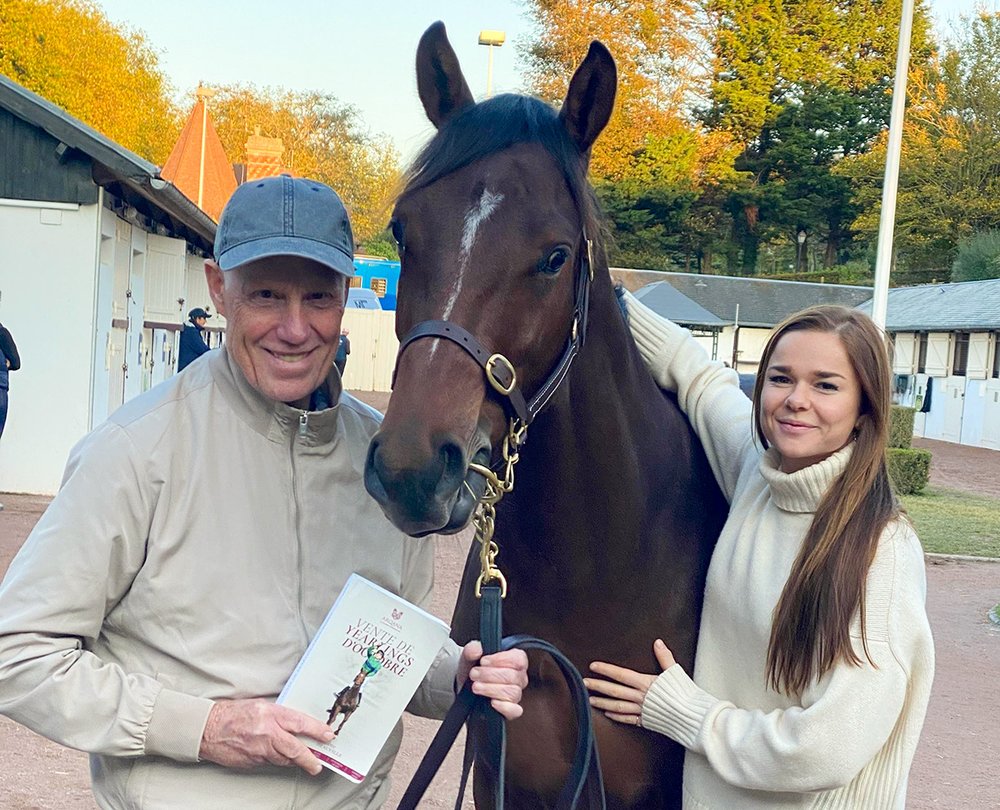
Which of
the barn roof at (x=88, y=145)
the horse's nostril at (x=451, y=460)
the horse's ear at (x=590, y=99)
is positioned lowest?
the horse's nostril at (x=451, y=460)

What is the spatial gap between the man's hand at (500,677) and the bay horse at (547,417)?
1.07ft

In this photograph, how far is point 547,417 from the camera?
224 centimetres

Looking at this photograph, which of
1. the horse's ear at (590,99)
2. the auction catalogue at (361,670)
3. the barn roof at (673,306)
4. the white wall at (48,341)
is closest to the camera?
the auction catalogue at (361,670)

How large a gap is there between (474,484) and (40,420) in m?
9.21

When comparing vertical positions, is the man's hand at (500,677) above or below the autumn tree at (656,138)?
below

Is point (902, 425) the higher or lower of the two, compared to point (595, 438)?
lower

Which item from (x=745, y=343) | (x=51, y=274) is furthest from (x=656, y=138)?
(x=51, y=274)

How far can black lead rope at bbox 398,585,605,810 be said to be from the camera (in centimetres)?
203

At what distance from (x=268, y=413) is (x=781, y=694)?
115cm

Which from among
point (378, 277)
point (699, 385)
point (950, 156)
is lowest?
point (699, 385)

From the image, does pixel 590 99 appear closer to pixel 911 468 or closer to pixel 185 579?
pixel 185 579

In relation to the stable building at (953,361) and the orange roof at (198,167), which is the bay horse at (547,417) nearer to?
the stable building at (953,361)

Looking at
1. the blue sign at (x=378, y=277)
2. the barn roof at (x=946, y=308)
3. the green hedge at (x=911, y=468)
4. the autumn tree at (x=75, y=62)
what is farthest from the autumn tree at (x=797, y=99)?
the green hedge at (x=911, y=468)

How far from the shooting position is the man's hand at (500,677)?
199cm
